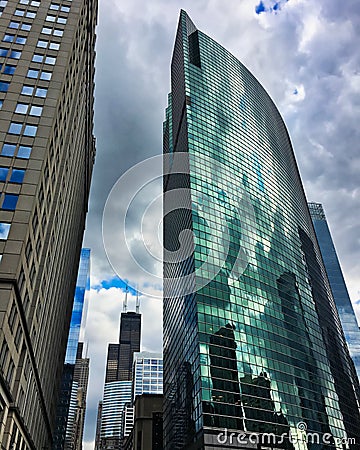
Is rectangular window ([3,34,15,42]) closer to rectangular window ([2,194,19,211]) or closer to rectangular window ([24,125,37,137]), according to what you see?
rectangular window ([24,125,37,137])

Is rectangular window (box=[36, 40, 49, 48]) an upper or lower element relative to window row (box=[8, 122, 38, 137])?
upper

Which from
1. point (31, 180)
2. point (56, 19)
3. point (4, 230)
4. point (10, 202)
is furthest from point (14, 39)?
point (4, 230)

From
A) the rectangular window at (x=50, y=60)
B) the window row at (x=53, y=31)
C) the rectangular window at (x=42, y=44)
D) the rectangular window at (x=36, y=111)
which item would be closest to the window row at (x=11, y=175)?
the rectangular window at (x=36, y=111)

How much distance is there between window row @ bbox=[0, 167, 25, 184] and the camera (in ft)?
144

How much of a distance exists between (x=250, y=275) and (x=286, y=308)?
13136 mm

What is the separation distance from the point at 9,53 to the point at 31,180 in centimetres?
2221

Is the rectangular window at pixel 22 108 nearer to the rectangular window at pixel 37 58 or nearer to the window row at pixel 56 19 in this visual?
the rectangular window at pixel 37 58

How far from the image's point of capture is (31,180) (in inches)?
1758

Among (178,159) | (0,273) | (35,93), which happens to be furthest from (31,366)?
(178,159)

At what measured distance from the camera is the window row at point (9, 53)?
5522 centimetres

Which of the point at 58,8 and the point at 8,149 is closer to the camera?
the point at 8,149

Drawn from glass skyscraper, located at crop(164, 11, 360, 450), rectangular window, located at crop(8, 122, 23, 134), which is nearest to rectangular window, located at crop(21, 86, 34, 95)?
rectangular window, located at crop(8, 122, 23, 134)

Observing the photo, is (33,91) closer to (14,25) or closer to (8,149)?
(8,149)

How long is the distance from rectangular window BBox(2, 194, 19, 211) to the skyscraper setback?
0.30 ft
